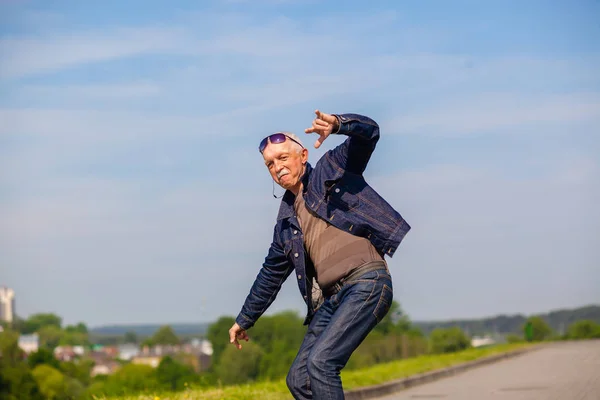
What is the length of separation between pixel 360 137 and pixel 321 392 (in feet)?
4.71

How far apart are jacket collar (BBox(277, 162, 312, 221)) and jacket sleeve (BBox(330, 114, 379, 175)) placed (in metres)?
0.19

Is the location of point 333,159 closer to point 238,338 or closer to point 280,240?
point 280,240

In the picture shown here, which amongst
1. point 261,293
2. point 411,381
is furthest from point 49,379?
point 261,293

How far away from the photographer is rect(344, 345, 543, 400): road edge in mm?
11211

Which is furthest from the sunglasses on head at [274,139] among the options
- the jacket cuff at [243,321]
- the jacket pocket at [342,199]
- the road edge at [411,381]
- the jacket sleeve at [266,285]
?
the road edge at [411,381]

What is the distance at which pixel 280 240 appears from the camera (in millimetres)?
6023

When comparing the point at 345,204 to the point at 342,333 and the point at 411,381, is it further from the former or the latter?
the point at 411,381

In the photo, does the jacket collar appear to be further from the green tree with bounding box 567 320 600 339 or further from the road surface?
the green tree with bounding box 567 320 600 339

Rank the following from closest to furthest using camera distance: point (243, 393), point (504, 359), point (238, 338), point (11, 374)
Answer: point (238, 338) < point (243, 393) < point (504, 359) < point (11, 374)

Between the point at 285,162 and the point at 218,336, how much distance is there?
90.6 metres

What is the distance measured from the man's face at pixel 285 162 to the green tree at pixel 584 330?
23985mm

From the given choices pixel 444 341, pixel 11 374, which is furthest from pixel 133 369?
pixel 444 341

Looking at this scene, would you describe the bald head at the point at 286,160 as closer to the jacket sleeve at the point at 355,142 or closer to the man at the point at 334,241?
the man at the point at 334,241

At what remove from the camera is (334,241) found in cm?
570
